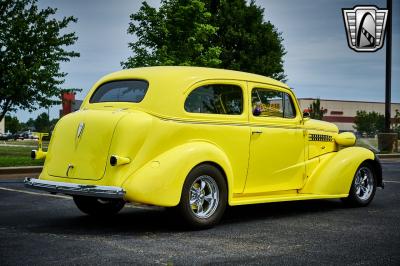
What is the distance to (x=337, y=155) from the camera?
8.42 meters

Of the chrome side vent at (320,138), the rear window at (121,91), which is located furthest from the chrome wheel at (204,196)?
the chrome side vent at (320,138)

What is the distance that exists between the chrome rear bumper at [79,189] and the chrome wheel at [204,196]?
2.84 feet

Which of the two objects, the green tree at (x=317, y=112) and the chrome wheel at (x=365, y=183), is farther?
the green tree at (x=317, y=112)

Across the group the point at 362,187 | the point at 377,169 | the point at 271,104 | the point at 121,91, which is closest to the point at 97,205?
the point at 121,91

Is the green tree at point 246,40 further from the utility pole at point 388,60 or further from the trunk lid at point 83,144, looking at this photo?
the trunk lid at point 83,144

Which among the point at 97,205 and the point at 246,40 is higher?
the point at 246,40

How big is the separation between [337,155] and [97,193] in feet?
13.0

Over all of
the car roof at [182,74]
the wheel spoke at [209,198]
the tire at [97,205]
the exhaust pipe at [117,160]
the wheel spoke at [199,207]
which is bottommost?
the tire at [97,205]

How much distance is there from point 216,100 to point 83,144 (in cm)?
173

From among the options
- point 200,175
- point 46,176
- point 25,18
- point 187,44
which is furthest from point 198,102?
point 187,44

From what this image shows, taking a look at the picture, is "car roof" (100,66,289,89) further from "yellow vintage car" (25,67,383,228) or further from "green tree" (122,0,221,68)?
"green tree" (122,0,221,68)

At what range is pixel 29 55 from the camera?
2084 cm

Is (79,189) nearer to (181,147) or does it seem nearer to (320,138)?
(181,147)

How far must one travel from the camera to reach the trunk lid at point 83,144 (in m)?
6.27
